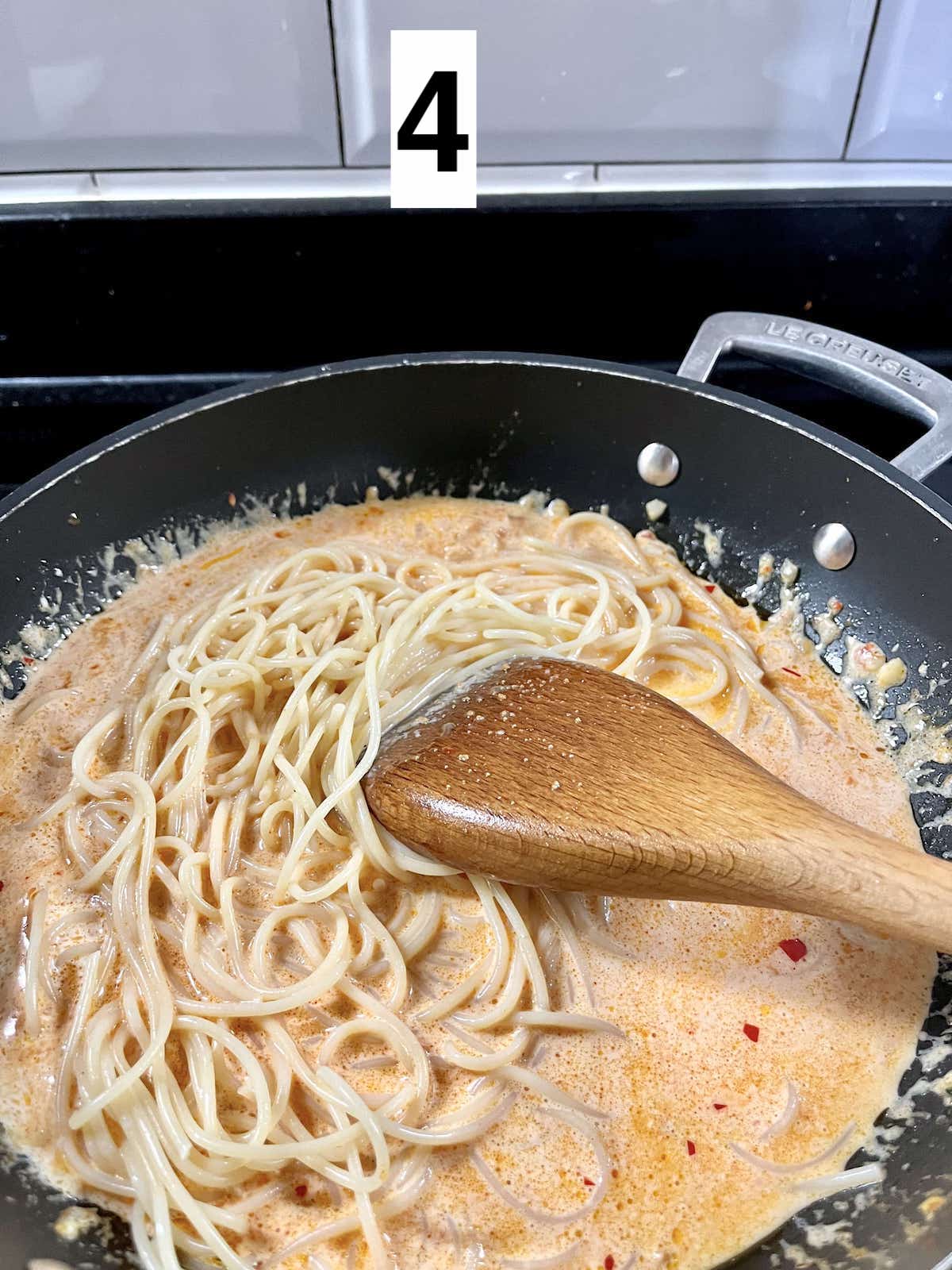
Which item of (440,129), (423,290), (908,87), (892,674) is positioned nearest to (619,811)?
(892,674)

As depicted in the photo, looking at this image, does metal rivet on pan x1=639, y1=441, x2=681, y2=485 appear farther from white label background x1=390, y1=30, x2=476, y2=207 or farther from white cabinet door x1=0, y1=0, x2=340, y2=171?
white cabinet door x1=0, y1=0, x2=340, y2=171

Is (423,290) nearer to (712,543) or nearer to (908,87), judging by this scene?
(712,543)

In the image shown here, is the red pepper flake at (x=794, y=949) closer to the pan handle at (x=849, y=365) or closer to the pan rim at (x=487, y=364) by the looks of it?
the pan rim at (x=487, y=364)

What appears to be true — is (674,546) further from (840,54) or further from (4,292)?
(4,292)

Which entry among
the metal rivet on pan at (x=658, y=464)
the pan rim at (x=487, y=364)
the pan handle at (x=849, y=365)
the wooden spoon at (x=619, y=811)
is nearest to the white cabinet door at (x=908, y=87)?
the pan handle at (x=849, y=365)

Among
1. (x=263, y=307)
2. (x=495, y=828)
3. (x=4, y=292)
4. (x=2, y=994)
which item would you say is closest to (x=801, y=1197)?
(x=495, y=828)
